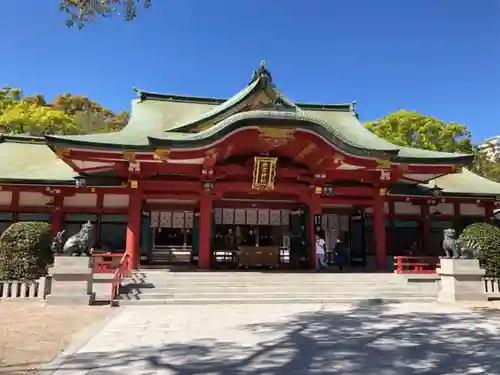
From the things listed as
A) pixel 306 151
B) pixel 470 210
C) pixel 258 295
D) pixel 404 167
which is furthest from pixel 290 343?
pixel 470 210

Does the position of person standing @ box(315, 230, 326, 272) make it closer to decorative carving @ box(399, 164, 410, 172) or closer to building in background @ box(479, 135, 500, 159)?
decorative carving @ box(399, 164, 410, 172)

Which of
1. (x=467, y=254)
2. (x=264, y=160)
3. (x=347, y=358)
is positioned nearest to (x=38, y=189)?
(x=264, y=160)

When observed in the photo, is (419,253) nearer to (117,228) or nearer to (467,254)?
(467,254)

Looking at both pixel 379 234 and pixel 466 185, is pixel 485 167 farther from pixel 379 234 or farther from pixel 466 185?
pixel 379 234

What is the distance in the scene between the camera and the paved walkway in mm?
4785

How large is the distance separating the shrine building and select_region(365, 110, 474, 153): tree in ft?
68.0

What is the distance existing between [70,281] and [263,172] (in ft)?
23.8

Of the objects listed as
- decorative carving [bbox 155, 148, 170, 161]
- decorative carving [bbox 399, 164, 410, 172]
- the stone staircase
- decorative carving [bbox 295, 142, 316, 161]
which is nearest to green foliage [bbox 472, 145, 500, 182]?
decorative carving [bbox 399, 164, 410, 172]

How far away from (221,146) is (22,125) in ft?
112

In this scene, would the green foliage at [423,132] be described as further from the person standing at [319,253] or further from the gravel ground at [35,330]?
the gravel ground at [35,330]

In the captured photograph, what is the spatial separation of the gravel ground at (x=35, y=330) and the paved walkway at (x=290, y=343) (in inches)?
15.5

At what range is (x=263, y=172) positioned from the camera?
1419 centimetres

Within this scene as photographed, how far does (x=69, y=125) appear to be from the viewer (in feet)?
136

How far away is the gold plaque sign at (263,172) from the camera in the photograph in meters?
14.0
